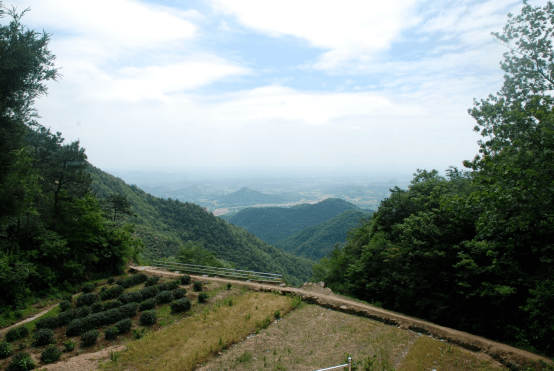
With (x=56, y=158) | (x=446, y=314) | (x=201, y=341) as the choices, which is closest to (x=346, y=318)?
(x=446, y=314)

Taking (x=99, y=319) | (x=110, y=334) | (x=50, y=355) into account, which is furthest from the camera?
(x=99, y=319)

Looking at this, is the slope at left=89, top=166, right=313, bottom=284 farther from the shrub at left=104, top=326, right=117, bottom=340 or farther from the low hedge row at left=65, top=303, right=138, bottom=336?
the shrub at left=104, top=326, right=117, bottom=340

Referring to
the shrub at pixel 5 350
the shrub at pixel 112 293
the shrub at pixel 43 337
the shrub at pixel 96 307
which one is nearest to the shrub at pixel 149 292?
the shrub at pixel 112 293

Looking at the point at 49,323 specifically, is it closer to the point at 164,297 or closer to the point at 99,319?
the point at 99,319

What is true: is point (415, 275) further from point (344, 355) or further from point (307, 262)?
point (307, 262)

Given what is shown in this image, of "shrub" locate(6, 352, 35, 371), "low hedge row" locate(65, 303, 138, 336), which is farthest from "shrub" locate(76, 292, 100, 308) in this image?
"shrub" locate(6, 352, 35, 371)

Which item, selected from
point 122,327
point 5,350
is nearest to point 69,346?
point 122,327
